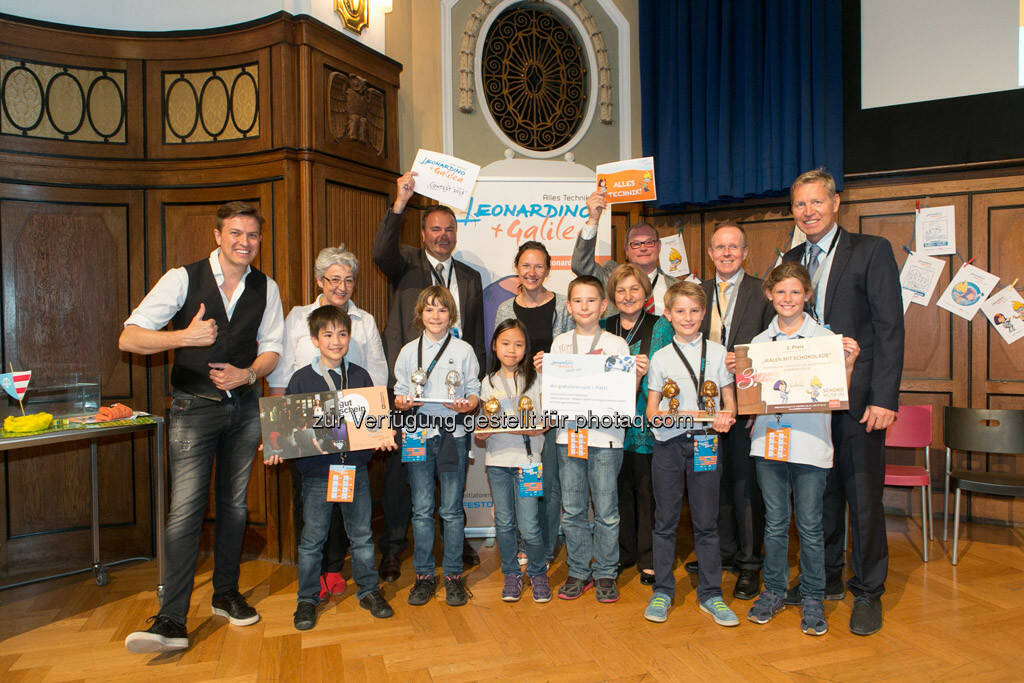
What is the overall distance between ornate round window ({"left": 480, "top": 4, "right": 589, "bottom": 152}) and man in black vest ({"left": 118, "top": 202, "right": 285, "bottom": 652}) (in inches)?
112

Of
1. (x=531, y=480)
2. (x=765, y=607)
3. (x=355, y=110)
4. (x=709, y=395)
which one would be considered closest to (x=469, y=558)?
(x=531, y=480)

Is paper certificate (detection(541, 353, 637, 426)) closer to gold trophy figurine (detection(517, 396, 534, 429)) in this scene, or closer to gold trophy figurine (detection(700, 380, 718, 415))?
gold trophy figurine (detection(517, 396, 534, 429))

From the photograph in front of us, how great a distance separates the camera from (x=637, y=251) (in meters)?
3.79

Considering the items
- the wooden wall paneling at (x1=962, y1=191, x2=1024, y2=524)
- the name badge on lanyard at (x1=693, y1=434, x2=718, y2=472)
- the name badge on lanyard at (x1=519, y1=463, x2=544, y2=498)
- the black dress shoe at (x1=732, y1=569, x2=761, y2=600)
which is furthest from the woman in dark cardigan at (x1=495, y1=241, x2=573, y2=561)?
the wooden wall paneling at (x1=962, y1=191, x2=1024, y2=524)

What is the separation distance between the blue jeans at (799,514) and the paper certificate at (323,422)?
1.80 meters

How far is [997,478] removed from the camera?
166 inches

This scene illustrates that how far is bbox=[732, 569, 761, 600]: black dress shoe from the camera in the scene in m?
3.34

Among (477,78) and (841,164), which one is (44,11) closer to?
(477,78)

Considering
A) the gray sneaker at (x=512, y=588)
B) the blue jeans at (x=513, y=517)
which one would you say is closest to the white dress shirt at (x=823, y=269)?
the blue jeans at (x=513, y=517)

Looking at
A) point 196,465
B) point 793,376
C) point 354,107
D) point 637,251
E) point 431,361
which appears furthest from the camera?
point 354,107

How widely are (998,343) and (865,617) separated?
9.61ft

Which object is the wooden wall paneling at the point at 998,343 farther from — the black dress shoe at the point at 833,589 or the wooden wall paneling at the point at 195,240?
the wooden wall paneling at the point at 195,240

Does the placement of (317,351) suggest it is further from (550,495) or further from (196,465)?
(550,495)

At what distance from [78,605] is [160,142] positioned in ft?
9.01
